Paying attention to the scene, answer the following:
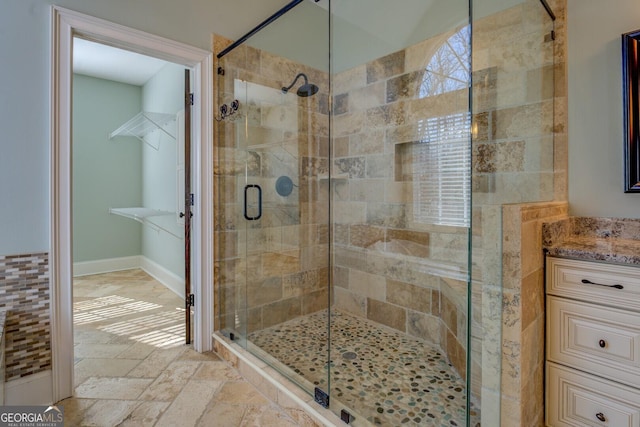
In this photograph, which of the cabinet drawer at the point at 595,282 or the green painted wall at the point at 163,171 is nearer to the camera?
the cabinet drawer at the point at 595,282

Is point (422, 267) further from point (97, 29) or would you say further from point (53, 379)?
point (97, 29)

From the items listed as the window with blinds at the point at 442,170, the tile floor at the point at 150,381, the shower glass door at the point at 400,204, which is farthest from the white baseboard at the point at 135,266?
the window with blinds at the point at 442,170

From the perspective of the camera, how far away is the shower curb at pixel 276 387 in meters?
1.50

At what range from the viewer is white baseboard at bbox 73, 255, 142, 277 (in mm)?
4230

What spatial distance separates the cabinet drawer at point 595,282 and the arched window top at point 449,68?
1.34 metres

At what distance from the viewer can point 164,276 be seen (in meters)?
3.96

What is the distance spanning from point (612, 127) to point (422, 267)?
1384mm

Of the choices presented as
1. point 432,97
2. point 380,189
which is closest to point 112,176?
point 380,189

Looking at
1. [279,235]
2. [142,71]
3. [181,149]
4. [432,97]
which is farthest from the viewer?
[142,71]

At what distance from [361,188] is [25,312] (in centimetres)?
238

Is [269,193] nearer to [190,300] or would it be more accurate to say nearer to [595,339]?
[190,300]

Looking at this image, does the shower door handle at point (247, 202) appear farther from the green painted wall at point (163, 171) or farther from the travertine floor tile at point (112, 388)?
the green painted wall at point (163, 171)

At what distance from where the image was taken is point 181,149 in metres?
3.42

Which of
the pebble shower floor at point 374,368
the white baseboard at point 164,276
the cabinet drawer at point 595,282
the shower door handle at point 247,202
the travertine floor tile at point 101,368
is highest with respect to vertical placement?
the shower door handle at point 247,202
